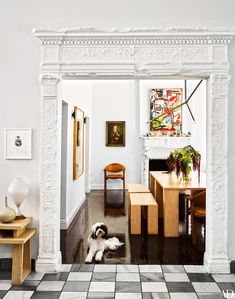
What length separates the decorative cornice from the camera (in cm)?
Answer: 338

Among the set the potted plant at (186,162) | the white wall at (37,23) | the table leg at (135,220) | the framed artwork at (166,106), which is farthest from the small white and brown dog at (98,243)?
the framed artwork at (166,106)

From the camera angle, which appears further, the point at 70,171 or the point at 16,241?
the point at 70,171

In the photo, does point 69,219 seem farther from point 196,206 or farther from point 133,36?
point 133,36

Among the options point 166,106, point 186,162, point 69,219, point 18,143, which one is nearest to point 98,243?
point 69,219

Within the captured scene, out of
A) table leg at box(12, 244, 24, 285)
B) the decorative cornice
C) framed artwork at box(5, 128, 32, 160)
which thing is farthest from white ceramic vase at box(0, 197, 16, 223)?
the decorative cornice

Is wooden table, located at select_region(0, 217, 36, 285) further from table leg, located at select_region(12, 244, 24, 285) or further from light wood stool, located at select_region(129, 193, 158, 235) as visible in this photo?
light wood stool, located at select_region(129, 193, 158, 235)

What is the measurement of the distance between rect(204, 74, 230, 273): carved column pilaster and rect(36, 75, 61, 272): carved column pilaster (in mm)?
1804

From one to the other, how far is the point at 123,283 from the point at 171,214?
75.6 inches

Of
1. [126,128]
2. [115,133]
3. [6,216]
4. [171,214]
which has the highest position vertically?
[126,128]

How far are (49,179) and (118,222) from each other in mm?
2519

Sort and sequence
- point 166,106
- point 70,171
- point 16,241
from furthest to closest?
point 166,106 < point 70,171 < point 16,241

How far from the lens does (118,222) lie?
18.4ft

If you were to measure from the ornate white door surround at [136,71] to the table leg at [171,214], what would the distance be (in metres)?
1.36

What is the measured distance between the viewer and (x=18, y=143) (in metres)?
3.49
